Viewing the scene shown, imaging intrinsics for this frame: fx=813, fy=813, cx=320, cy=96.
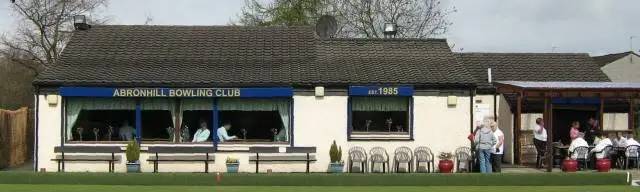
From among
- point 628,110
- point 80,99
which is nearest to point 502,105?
point 628,110

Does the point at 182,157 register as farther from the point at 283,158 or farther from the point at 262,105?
the point at 283,158

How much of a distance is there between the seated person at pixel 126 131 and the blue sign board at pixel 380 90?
5.25 metres

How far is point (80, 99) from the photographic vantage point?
1889cm

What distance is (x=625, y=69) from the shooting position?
53.7 m

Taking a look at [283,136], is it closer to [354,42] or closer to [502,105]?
[354,42]

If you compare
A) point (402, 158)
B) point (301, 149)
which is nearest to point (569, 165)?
point (402, 158)

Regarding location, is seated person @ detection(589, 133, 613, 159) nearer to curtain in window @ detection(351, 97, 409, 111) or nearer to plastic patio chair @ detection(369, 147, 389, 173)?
curtain in window @ detection(351, 97, 409, 111)

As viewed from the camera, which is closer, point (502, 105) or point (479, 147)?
point (479, 147)

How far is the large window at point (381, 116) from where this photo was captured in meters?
19.1

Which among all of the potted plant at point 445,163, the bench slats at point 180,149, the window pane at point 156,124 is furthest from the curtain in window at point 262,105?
the potted plant at point 445,163

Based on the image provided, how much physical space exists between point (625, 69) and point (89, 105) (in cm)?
4314

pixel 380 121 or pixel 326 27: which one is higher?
pixel 326 27

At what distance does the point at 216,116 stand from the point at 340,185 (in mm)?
3729

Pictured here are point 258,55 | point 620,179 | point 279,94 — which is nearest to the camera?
point 620,179
